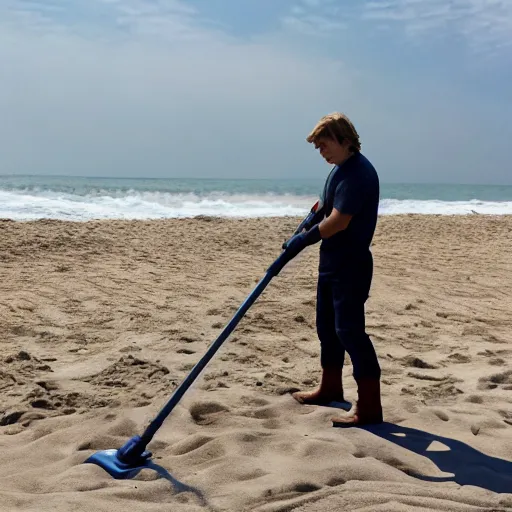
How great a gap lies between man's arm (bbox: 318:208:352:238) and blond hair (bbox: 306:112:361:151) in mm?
351

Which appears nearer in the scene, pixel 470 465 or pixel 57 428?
pixel 470 465

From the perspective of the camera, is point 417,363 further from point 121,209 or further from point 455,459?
point 121,209

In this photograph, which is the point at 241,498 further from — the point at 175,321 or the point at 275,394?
the point at 175,321

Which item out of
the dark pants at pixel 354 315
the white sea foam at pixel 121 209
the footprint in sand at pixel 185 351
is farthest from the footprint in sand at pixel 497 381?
the white sea foam at pixel 121 209

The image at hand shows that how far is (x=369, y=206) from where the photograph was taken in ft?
10.7

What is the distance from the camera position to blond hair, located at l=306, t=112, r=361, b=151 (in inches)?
127

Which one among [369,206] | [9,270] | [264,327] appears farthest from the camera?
[9,270]

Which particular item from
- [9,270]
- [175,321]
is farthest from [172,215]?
[175,321]

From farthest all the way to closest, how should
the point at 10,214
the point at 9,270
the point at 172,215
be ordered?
the point at 172,215 → the point at 10,214 → the point at 9,270

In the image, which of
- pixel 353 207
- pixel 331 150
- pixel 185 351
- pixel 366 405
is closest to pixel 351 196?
pixel 353 207

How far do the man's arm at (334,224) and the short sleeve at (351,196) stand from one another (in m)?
0.02

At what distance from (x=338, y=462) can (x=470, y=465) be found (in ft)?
2.01

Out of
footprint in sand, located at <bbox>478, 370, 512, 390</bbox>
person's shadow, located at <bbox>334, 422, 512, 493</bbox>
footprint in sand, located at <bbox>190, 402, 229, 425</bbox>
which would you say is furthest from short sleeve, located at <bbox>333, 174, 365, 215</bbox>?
footprint in sand, located at <bbox>478, 370, 512, 390</bbox>

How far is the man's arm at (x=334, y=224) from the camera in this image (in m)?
3.17
